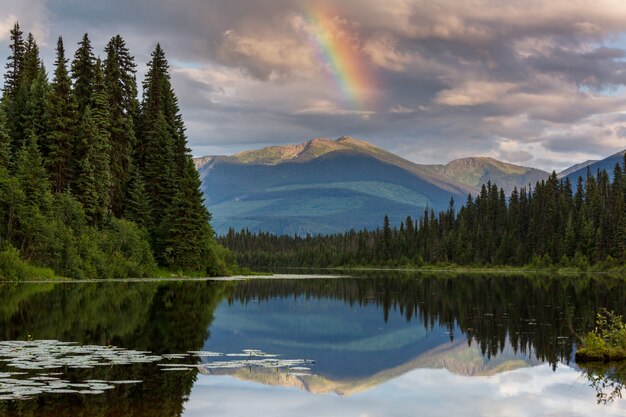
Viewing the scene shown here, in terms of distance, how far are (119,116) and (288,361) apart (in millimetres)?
81464

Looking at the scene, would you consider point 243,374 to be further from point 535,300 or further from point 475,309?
point 535,300

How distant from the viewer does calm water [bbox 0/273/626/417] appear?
66.9 feet

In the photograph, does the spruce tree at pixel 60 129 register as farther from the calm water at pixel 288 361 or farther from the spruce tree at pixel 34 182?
the calm water at pixel 288 361

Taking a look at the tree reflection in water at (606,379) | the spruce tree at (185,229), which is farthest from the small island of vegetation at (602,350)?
the spruce tree at (185,229)

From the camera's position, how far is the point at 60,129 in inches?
3573

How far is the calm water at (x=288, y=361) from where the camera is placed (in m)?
20.4

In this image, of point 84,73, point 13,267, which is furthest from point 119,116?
point 13,267

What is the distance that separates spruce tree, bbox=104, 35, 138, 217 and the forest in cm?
15

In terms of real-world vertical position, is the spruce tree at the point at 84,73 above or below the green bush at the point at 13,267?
above

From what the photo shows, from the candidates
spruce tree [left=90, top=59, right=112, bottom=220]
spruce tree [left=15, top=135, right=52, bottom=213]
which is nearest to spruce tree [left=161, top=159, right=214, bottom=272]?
spruce tree [left=90, top=59, right=112, bottom=220]

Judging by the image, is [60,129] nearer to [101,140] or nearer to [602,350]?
[101,140]

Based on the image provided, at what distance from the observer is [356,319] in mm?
48281

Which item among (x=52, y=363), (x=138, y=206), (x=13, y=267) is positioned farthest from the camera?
(x=138, y=206)

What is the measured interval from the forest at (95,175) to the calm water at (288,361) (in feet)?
83.1
